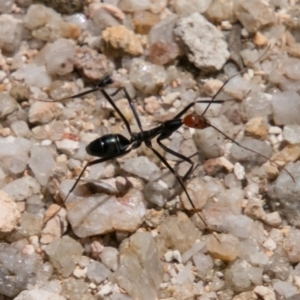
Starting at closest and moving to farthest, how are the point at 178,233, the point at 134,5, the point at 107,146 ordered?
the point at 178,233 < the point at 107,146 < the point at 134,5

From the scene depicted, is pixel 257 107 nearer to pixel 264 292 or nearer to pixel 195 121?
pixel 195 121

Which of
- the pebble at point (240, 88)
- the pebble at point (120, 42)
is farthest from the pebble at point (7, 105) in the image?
the pebble at point (240, 88)

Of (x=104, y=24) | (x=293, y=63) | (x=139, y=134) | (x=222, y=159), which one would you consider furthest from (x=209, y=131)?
(x=104, y=24)

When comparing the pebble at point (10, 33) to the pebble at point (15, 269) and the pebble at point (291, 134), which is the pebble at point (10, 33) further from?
the pebble at point (291, 134)

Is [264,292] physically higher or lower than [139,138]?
lower

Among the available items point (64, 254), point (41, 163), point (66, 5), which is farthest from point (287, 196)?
point (66, 5)

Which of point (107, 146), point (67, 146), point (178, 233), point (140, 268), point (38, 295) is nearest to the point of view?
point (38, 295)

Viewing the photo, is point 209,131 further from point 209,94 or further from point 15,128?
point 15,128
